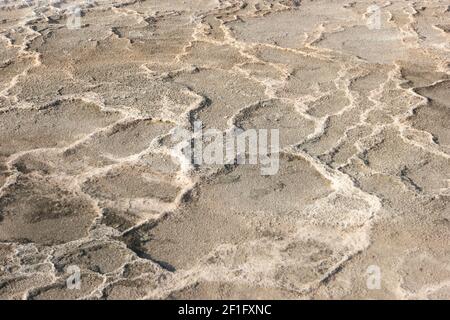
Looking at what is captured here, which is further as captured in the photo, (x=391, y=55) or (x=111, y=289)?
(x=391, y=55)

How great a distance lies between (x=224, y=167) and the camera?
10.2 feet

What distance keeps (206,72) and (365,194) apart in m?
1.86

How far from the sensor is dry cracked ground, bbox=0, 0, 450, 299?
243cm

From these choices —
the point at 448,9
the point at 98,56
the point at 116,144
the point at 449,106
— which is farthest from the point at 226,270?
the point at 448,9

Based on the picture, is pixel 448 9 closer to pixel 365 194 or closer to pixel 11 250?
pixel 365 194

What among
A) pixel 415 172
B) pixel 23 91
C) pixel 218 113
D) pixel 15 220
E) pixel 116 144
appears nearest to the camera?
pixel 15 220

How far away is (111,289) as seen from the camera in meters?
2.34

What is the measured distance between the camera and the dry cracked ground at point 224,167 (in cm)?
243

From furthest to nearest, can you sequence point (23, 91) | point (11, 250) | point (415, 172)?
point (23, 91), point (415, 172), point (11, 250)

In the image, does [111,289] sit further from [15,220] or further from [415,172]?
[415,172]

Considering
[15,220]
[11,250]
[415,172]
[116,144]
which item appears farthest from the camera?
[116,144]

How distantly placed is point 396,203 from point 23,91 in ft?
8.17

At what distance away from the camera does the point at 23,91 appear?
13.3ft

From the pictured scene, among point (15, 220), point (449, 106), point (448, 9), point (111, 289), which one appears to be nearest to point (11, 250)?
point (15, 220)
